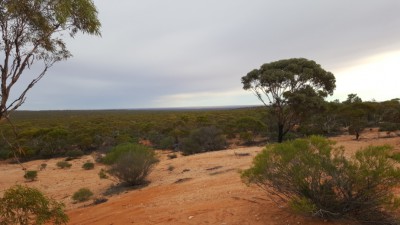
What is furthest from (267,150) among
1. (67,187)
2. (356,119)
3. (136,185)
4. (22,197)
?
(356,119)

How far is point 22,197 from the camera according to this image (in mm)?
6711

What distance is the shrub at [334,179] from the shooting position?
6145 mm

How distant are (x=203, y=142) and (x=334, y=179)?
21.2m

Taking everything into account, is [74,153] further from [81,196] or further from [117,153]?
[81,196]

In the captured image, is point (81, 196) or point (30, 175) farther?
point (30, 175)

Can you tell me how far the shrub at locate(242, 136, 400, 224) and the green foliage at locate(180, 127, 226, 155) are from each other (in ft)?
65.7

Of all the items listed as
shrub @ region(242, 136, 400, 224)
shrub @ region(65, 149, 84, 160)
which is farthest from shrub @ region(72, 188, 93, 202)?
shrub @ region(65, 149, 84, 160)

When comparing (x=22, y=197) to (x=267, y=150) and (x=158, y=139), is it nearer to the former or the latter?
(x=267, y=150)

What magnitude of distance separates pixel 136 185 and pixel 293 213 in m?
9.27

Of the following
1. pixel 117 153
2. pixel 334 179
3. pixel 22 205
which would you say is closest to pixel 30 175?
pixel 117 153

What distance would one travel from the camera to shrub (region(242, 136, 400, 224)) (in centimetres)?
614

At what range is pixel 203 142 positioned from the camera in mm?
27453

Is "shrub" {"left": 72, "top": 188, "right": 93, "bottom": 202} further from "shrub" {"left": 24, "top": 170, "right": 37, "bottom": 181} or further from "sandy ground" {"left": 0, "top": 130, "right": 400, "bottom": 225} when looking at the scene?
"shrub" {"left": 24, "top": 170, "right": 37, "bottom": 181}

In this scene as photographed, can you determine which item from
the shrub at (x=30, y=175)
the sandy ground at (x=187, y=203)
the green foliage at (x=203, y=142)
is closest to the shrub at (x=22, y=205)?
the sandy ground at (x=187, y=203)
